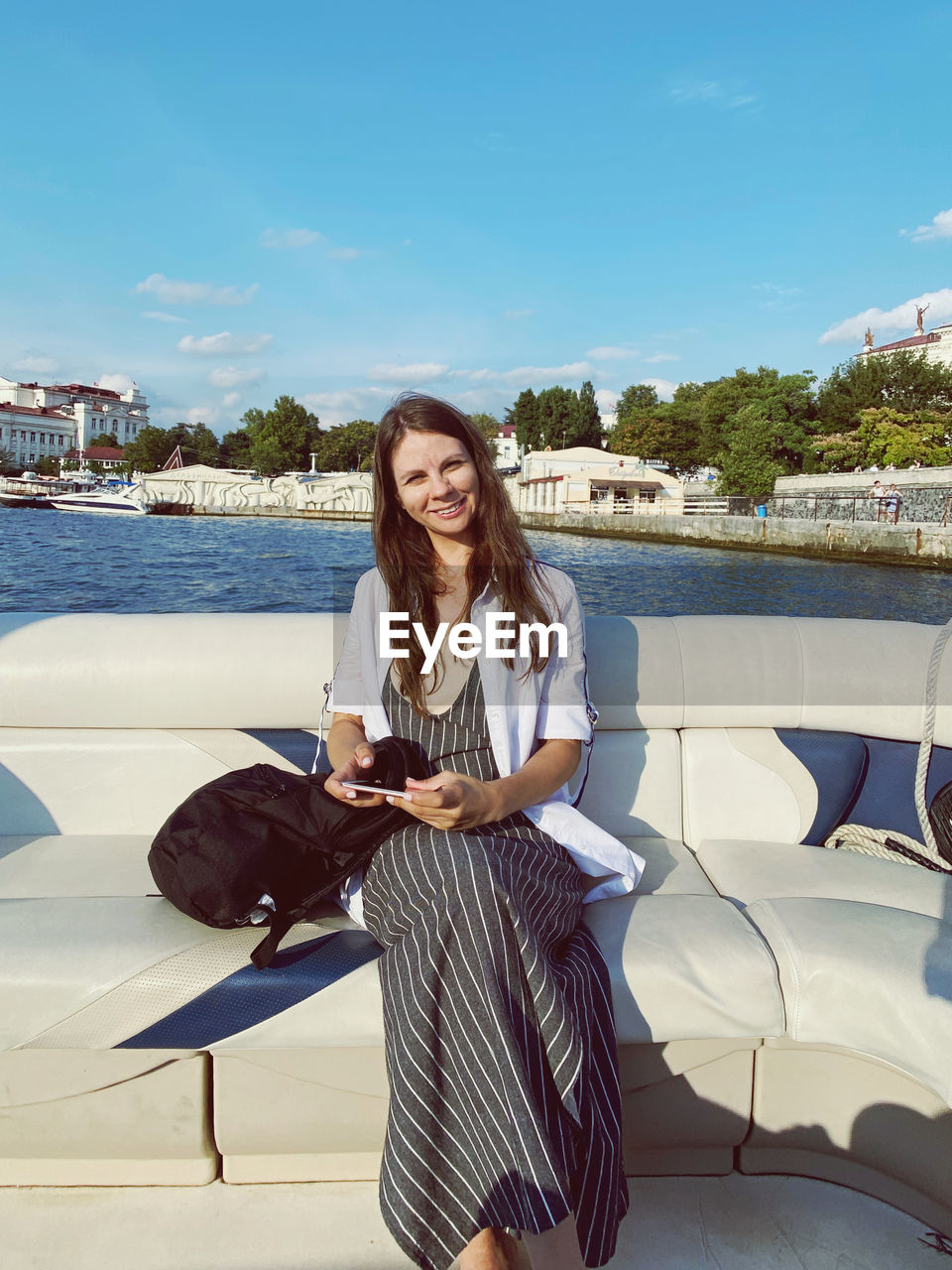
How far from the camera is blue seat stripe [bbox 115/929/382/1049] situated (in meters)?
1.37

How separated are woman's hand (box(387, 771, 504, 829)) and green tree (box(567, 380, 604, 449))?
68.4 meters

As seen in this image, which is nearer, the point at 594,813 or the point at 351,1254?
the point at 351,1254

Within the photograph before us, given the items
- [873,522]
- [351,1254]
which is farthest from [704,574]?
[351,1254]

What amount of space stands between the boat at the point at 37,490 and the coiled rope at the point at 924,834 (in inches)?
2039

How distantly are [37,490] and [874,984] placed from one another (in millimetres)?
61169

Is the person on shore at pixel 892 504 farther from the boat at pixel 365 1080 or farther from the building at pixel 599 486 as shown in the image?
the boat at pixel 365 1080

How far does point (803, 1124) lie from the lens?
60.3 inches

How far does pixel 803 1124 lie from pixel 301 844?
1.06 meters

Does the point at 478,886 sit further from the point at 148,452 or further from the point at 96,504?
the point at 148,452

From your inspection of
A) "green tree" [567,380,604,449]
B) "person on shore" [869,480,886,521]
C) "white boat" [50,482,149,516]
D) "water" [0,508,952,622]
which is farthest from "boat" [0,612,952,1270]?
"green tree" [567,380,604,449]

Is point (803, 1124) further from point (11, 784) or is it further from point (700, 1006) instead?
point (11, 784)

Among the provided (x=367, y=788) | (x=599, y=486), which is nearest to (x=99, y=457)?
(x=599, y=486)

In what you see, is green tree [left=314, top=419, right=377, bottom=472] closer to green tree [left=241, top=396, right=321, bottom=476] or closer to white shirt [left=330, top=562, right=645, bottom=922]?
green tree [left=241, top=396, right=321, bottom=476]

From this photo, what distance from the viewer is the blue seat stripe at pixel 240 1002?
4.48ft
